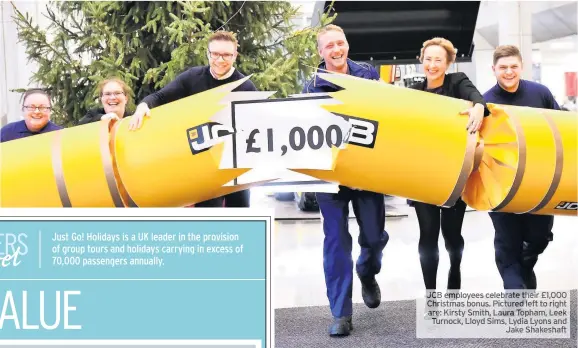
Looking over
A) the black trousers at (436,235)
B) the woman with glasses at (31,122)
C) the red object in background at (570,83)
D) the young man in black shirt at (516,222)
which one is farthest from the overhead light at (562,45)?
the woman with glasses at (31,122)

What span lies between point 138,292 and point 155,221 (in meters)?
0.20

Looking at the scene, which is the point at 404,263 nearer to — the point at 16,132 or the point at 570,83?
the point at 16,132

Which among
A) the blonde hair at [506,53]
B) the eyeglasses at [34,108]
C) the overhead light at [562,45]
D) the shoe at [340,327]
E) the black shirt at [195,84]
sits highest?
the overhead light at [562,45]

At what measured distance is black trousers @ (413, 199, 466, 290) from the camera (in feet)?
10.8

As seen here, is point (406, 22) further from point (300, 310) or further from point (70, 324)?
point (70, 324)

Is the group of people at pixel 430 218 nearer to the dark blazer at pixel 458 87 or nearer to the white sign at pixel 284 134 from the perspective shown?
the dark blazer at pixel 458 87

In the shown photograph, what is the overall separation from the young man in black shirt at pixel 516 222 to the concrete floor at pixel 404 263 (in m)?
0.78

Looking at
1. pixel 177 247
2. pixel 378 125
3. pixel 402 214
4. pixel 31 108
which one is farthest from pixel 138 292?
pixel 402 214

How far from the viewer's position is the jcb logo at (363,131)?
9.09 feet

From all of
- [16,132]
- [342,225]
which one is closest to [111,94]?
[16,132]

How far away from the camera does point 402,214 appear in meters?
7.91

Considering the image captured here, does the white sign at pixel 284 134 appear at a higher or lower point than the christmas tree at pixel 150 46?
lower

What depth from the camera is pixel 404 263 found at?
521cm

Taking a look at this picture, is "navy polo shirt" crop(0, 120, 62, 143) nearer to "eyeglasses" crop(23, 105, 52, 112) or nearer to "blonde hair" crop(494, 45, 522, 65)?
"eyeglasses" crop(23, 105, 52, 112)
